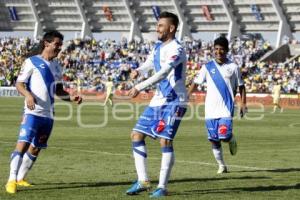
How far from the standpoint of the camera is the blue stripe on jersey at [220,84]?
1555cm

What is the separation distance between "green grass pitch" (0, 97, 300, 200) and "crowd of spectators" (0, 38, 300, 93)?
35818 mm

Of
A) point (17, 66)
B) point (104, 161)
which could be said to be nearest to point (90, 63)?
point (17, 66)

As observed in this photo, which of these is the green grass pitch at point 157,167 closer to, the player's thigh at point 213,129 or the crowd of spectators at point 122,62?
the player's thigh at point 213,129

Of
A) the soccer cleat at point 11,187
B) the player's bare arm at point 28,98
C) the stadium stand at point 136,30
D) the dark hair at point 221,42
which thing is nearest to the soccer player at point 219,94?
the dark hair at point 221,42

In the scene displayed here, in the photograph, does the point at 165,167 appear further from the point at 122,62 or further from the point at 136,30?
the point at 136,30

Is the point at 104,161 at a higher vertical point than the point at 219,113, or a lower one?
lower

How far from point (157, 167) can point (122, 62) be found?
60207 mm

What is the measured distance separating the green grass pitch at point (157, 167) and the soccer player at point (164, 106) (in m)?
0.41

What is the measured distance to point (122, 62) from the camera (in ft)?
249

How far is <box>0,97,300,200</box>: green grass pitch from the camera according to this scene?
1209cm

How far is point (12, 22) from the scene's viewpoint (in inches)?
3588

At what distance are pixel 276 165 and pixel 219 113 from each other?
1805 mm

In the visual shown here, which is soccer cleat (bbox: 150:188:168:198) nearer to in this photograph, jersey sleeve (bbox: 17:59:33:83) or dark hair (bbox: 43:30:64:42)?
jersey sleeve (bbox: 17:59:33:83)

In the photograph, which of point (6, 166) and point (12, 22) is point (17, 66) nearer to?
point (12, 22)
